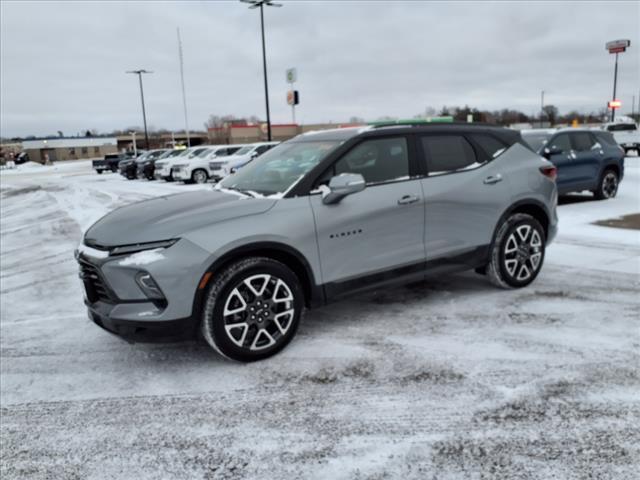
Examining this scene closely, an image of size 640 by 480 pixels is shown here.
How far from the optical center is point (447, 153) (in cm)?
505

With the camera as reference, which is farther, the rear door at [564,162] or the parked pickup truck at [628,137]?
the parked pickup truck at [628,137]

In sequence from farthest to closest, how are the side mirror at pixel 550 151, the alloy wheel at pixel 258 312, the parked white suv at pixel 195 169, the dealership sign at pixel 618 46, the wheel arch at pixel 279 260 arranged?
the dealership sign at pixel 618 46
the parked white suv at pixel 195 169
the side mirror at pixel 550 151
the alloy wheel at pixel 258 312
the wheel arch at pixel 279 260

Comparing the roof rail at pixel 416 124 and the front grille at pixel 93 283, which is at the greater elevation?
the roof rail at pixel 416 124

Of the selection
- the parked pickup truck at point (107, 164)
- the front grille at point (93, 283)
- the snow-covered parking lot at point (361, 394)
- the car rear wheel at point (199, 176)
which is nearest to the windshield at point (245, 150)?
the car rear wheel at point (199, 176)

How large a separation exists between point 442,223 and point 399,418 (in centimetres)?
220

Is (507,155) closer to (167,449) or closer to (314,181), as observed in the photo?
(314,181)

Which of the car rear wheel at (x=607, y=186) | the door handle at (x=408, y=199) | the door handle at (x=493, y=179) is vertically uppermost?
the door handle at (x=493, y=179)

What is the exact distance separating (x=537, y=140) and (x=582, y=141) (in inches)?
46.5

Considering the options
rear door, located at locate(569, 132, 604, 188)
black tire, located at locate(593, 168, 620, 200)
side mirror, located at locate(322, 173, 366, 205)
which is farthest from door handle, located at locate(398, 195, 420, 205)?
black tire, located at locate(593, 168, 620, 200)

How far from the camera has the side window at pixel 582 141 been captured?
38.8ft

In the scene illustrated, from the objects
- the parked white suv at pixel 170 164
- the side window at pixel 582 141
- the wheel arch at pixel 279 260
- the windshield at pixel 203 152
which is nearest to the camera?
the wheel arch at pixel 279 260

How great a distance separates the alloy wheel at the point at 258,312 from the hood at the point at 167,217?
0.54 meters

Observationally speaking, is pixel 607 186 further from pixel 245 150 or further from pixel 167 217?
pixel 245 150

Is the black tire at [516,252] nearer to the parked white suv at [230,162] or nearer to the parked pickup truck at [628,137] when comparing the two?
the parked white suv at [230,162]
